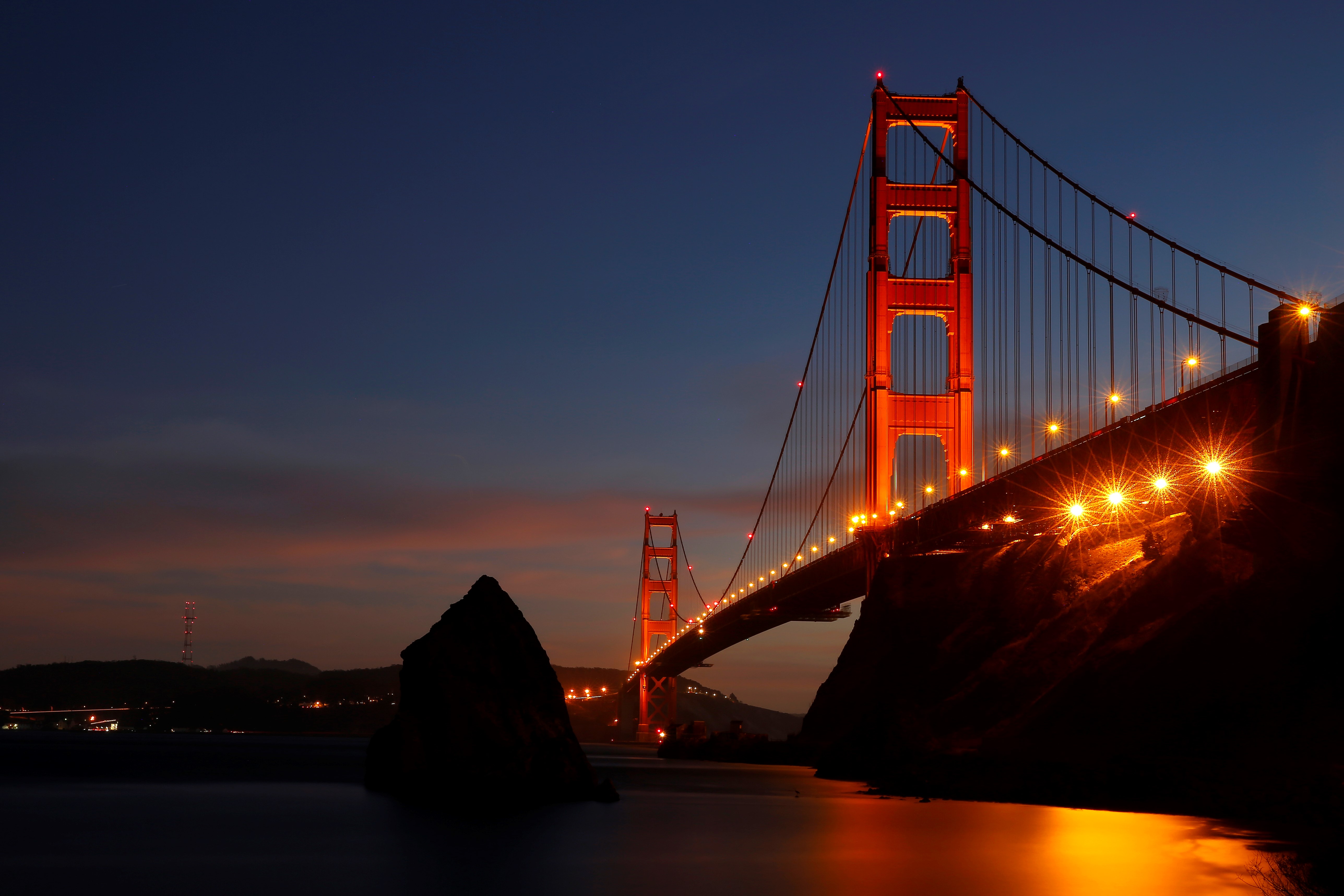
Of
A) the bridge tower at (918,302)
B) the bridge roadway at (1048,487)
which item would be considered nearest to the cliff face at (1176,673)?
the bridge roadway at (1048,487)

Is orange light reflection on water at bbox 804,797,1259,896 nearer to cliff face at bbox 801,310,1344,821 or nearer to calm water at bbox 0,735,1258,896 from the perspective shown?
calm water at bbox 0,735,1258,896

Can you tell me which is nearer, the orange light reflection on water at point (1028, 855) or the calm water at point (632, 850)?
the orange light reflection on water at point (1028, 855)

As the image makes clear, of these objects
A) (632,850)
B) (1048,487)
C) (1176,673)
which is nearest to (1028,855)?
(632,850)

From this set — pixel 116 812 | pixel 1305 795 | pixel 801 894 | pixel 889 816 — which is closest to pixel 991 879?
pixel 801 894

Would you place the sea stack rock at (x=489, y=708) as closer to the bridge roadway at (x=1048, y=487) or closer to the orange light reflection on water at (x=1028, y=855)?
the orange light reflection on water at (x=1028, y=855)

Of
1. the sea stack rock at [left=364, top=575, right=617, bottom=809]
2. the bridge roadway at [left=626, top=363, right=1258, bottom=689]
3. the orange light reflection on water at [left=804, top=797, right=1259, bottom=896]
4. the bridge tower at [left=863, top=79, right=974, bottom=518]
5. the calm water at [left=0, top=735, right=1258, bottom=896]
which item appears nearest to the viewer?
the orange light reflection on water at [left=804, top=797, right=1259, bottom=896]

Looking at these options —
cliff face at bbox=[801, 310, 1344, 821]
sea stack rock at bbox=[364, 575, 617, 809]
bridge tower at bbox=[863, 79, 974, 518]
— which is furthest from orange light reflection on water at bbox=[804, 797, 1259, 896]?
bridge tower at bbox=[863, 79, 974, 518]
